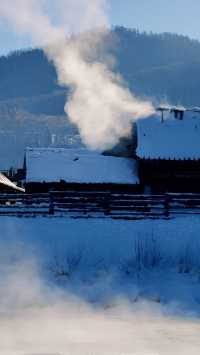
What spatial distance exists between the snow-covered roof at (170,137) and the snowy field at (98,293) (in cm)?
1419

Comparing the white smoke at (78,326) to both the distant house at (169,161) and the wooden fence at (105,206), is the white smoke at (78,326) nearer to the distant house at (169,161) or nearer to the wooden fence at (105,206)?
the wooden fence at (105,206)

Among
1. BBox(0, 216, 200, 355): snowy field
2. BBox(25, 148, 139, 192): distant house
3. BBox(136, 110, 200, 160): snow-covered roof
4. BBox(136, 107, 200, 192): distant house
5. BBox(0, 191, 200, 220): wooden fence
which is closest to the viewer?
BBox(0, 216, 200, 355): snowy field

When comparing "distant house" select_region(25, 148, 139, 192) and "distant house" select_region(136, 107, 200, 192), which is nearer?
"distant house" select_region(25, 148, 139, 192)

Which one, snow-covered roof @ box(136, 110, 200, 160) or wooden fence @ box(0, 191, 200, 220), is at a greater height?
snow-covered roof @ box(136, 110, 200, 160)

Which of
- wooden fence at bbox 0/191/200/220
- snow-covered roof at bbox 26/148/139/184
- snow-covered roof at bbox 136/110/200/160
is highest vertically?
snow-covered roof at bbox 136/110/200/160

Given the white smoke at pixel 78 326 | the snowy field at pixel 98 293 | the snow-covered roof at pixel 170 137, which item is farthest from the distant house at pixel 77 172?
the white smoke at pixel 78 326

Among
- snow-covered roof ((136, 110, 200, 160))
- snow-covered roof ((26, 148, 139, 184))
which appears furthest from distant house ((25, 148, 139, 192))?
snow-covered roof ((136, 110, 200, 160))

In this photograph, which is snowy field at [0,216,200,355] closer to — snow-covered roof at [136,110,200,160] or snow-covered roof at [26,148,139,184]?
snow-covered roof at [26,148,139,184]

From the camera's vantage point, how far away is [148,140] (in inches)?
1331

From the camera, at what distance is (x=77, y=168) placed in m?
32.1

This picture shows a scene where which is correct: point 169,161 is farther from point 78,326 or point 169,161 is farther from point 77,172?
point 78,326

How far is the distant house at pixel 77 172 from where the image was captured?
102 feet

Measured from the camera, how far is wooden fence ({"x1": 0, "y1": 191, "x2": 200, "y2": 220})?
77.1ft

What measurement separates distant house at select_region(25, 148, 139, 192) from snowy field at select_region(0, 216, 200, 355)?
12566mm
